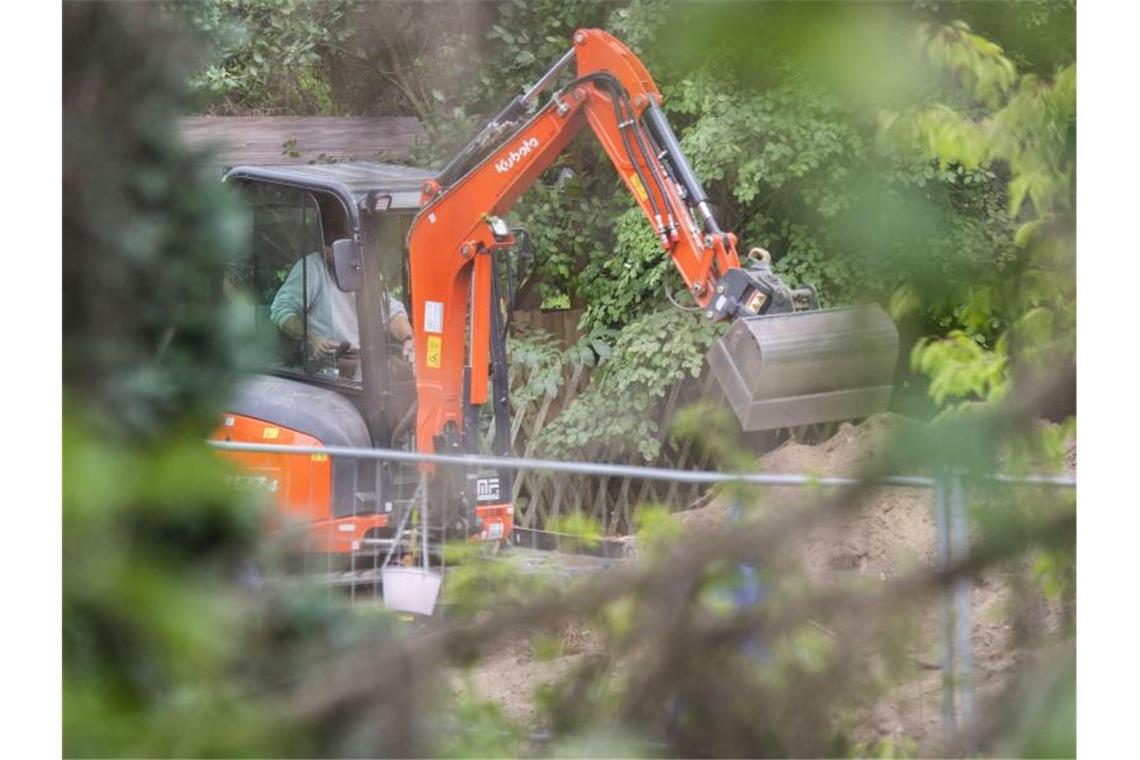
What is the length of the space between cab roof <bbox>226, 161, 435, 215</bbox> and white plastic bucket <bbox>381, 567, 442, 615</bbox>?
3.90 ft

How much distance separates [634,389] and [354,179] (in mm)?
1901

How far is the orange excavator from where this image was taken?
3961 millimetres

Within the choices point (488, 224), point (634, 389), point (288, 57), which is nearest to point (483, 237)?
point (488, 224)

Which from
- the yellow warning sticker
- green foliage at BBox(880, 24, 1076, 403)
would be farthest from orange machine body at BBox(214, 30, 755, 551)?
green foliage at BBox(880, 24, 1076, 403)

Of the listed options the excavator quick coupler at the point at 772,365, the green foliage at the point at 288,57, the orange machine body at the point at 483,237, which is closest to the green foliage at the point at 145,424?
the excavator quick coupler at the point at 772,365

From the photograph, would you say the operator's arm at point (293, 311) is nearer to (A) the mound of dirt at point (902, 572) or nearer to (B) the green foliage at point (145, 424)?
(A) the mound of dirt at point (902, 572)

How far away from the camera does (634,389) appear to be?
19.1 ft

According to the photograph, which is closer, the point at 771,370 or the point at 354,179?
the point at 771,370

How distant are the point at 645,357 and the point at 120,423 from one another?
5162 mm

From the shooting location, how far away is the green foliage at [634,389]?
5.66m

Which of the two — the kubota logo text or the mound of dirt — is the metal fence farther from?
the kubota logo text

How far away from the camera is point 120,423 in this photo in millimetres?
597

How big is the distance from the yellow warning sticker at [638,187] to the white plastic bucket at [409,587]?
1.38m

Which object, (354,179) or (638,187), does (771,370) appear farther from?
(354,179)
